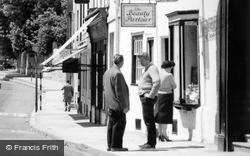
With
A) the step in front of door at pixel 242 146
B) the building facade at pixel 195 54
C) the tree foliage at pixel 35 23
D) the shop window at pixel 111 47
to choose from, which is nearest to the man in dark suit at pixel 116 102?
the building facade at pixel 195 54

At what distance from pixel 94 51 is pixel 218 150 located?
567 inches

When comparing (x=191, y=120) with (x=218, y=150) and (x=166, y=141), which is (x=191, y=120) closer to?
(x=166, y=141)

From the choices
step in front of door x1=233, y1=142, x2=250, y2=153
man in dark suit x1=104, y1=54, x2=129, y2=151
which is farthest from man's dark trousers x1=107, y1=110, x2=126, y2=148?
step in front of door x1=233, y1=142, x2=250, y2=153

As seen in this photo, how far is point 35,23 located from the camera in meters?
67.9

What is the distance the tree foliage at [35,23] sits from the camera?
6619 cm

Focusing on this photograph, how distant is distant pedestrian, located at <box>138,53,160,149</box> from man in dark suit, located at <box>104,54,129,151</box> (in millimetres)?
416

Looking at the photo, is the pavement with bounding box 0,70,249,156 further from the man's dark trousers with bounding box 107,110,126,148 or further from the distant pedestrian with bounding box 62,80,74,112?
the distant pedestrian with bounding box 62,80,74,112

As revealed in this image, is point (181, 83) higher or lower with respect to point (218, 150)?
higher

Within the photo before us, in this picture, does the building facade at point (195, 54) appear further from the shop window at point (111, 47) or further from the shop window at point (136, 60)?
the shop window at point (111, 47)

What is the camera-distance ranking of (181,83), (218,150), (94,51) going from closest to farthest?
(218,150), (181,83), (94,51)

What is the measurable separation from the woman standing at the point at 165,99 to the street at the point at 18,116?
2.03 metres

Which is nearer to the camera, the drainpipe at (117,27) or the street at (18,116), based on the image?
the street at (18,116)

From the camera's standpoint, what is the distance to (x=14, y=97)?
48250 mm

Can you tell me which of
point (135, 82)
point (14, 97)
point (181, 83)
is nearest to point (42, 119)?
point (135, 82)
